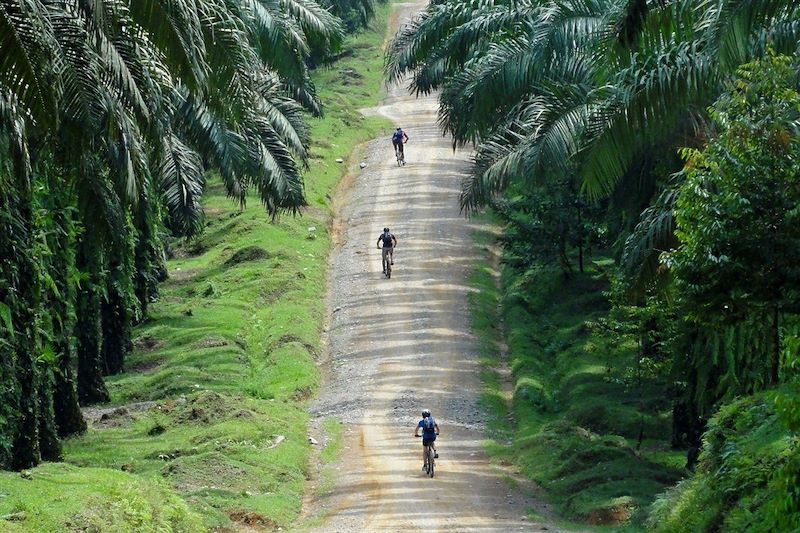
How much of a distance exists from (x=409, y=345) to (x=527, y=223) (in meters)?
6.98

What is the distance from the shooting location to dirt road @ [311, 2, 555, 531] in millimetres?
23794

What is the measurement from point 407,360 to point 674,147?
12911mm

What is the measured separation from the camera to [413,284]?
43000 millimetres

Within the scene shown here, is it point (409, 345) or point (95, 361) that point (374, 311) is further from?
point (95, 361)

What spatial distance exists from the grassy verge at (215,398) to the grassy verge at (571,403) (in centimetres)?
457

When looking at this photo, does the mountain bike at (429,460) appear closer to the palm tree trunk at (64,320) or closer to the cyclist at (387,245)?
the palm tree trunk at (64,320)

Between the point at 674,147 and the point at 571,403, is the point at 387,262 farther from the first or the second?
the point at 674,147

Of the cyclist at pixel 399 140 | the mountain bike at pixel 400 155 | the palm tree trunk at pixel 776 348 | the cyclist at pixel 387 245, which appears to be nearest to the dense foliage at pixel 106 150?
the cyclist at pixel 387 245

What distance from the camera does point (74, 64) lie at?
13625mm

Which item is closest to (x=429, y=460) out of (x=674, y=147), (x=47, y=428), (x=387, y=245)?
(x=47, y=428)

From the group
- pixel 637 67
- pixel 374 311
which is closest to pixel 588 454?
pixel 637 67

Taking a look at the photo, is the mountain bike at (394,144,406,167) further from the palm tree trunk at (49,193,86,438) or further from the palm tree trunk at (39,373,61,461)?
the palm tree trunk at (39,373,61,461)

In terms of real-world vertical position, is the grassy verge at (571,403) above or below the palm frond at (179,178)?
below

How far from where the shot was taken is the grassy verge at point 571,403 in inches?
968
